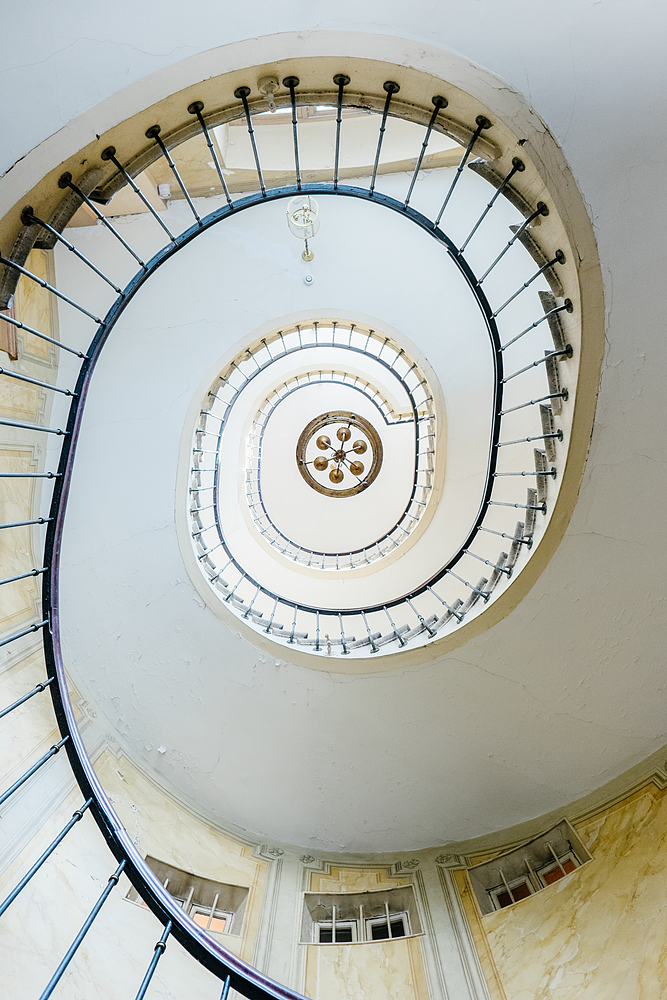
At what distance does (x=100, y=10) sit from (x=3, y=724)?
465 centimetres

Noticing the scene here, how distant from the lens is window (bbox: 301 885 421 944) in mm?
4723

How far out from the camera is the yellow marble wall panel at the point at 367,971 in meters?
4.32

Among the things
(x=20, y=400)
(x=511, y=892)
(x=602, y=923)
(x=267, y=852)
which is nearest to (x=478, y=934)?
(x=511, y=892)

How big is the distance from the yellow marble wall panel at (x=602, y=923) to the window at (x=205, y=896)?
7.04 ft

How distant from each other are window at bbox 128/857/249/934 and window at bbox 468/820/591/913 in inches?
83.5

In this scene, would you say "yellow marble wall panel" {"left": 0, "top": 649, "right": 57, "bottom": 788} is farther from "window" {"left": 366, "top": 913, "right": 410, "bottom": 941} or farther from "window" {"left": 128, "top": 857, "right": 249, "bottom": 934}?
"window" {"left": 366, "top": 913, "right": 410, "bottom": 941}

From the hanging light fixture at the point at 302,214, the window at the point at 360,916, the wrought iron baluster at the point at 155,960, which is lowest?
the wrought iron baluster at the point at 155,960

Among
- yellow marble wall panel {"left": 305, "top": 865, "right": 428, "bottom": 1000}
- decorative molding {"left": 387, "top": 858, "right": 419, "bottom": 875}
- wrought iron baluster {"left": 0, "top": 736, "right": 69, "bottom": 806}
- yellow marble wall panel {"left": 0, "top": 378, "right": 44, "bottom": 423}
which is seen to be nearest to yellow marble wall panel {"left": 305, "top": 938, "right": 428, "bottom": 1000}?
yellow marble wall panel {"left": 305, "top": 865, "right": 428, "bottom": 1000}

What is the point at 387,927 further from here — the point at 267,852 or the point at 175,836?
the point at 175,836

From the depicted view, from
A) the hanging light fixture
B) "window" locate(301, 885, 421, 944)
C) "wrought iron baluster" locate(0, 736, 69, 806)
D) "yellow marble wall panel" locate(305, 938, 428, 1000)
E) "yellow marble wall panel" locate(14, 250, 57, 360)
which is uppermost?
the hanging light fixture

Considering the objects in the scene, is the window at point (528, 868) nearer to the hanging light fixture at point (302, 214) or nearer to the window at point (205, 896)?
the window at point (205, 896)

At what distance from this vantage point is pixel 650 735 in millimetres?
4645

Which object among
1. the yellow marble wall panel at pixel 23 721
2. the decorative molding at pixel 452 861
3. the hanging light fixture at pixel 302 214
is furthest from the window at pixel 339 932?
the hanging light fixture at pixel 302 214

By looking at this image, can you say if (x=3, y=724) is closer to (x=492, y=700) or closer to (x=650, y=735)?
(x=492, y=700)
